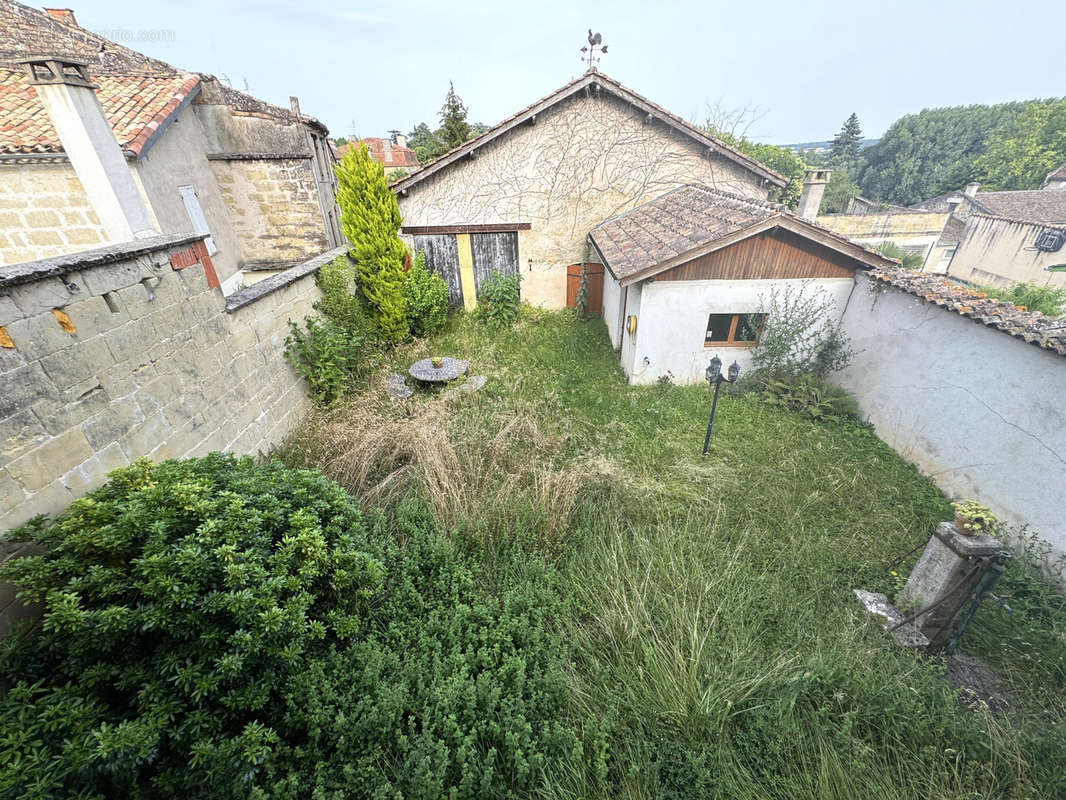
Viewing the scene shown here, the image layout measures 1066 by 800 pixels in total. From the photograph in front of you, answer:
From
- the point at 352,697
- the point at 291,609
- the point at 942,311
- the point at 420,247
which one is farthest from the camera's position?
the point at 420,247

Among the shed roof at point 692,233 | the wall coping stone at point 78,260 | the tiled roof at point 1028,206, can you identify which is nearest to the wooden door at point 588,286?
the shed roof at point 692,233

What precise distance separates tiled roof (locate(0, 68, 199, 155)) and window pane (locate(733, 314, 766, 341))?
1155 cm

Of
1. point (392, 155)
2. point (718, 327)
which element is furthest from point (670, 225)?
point (392, 155)

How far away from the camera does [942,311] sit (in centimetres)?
594

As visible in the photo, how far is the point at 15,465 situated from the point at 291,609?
6.86 feet

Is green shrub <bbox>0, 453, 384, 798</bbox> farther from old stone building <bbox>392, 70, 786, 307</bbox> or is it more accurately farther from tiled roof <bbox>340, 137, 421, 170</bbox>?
tiled roof <bbox>340, 137, 421, 170</bbox>

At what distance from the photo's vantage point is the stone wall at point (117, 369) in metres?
2.67

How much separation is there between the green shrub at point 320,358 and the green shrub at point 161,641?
3.76 meters

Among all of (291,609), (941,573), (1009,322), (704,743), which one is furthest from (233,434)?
(1009,322)

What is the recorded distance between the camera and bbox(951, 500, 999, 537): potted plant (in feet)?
11.5

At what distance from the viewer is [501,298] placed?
11320 mm

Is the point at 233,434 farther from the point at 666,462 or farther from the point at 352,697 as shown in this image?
the point at 666,462

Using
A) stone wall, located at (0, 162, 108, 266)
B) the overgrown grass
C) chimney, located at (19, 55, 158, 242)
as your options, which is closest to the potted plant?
the overgrown grass

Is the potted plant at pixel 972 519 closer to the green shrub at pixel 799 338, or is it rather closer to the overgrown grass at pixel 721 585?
the overgrown grass at pixel 721 585
